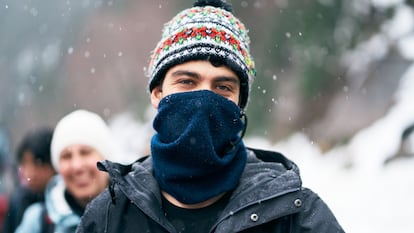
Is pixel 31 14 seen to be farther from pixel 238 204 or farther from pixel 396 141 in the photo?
pixel 238 204

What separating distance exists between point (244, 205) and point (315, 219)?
221 millimetres

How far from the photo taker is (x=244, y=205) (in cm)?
265

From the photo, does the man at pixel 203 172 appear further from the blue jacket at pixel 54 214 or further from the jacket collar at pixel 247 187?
the blue jacket at pixel 54 214

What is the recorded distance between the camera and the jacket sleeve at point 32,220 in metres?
5.07

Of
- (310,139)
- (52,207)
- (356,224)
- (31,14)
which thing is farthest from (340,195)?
(31,14)

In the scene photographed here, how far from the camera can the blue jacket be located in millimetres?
4799

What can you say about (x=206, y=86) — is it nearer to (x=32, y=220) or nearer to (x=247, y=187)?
(x=247, y=187)

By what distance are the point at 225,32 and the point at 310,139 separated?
1339cm

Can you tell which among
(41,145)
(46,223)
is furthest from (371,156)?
(46,223)

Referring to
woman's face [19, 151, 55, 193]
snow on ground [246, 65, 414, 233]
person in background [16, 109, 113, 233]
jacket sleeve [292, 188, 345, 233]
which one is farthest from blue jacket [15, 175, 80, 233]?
snow on ground [246, 65, 414, 233]

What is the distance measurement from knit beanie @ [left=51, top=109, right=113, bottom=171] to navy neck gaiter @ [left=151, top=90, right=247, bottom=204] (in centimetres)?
224

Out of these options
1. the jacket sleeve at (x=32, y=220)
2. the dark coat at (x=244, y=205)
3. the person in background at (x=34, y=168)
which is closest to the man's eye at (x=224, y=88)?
the dark coat at (x=244, y=205)

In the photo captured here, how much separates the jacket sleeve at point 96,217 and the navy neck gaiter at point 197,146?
0.19 meters

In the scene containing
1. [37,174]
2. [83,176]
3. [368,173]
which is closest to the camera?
[83,176]
